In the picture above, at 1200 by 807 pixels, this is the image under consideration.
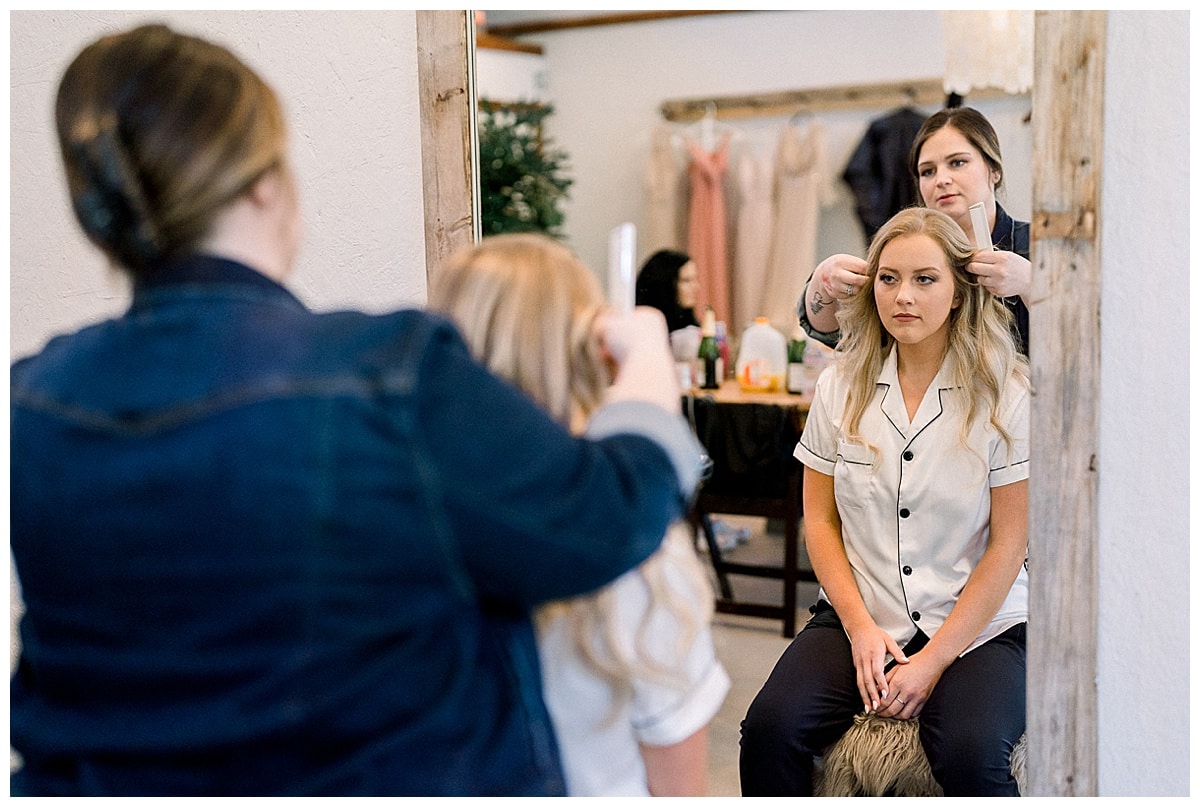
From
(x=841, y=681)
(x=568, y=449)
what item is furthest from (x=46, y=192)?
(x=841, y=681)

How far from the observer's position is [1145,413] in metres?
1.24

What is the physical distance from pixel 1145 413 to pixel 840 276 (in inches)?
19.1

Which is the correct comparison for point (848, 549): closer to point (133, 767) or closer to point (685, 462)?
point (685, 462)

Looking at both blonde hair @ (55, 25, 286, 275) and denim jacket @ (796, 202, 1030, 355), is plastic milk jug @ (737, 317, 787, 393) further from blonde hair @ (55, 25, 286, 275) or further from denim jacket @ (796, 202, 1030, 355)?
blonde hair @ (55, 25, 286, 275)

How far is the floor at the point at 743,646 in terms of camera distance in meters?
1.57

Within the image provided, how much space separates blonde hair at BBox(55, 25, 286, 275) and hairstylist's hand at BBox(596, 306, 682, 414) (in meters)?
0.35

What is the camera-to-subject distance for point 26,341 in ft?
6.19

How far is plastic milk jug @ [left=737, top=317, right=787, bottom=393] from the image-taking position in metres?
1.65

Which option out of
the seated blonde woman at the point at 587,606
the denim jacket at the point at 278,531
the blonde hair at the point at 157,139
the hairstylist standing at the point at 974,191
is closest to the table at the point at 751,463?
the hairstylist standing at the point at 974,191

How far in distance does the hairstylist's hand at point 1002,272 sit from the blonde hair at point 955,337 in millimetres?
21

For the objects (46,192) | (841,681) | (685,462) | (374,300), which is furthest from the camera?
(46,192)

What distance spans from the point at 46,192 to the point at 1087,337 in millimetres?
1749

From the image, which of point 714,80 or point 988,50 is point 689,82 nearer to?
point 714,80

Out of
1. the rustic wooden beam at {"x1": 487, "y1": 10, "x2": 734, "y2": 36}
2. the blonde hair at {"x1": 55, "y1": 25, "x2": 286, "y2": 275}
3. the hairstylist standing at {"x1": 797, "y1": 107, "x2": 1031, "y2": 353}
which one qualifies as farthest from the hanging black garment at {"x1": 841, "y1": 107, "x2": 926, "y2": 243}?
the blonde hair at {"x1": 55, "y1": 25, "x2": 286, "y2": 275}
